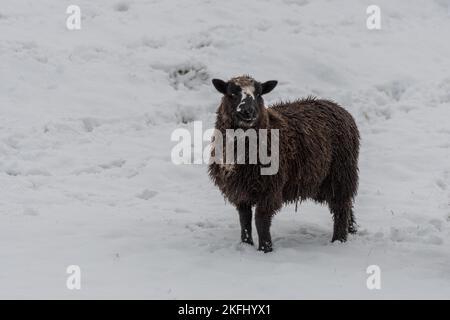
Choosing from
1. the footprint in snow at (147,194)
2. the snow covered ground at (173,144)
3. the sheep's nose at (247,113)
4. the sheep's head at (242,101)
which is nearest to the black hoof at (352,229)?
the snow covered ground at (173,144)

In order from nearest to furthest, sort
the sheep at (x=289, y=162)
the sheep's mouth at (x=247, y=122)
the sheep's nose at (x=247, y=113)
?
the sheep's nose at (x=247, y=113) → the sheep's mouth at (x=247, y=122) → the sheep at (x=289, y=162)

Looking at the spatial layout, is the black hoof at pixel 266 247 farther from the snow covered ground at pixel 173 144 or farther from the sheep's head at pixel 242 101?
the sheep's head at pixel 242 101

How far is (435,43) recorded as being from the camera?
18.3m

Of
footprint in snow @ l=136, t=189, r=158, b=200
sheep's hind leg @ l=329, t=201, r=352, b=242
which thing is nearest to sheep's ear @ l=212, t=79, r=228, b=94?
sheep's hind leg @ l=329, t=201, r=352, b=242

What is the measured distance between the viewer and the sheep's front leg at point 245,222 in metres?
9.05

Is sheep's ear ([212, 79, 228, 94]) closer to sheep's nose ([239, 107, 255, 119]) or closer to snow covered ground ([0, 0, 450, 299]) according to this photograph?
sheep's nose ([239, 107, 255, 119])

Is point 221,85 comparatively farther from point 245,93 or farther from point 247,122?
point 247,122

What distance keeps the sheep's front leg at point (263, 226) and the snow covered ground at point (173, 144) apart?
0.15 meters

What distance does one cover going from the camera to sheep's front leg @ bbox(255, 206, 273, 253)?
880 centimetres

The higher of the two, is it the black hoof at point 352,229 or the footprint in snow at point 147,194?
the footprint in snow at point 147,194

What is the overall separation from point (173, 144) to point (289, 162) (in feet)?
15.4
